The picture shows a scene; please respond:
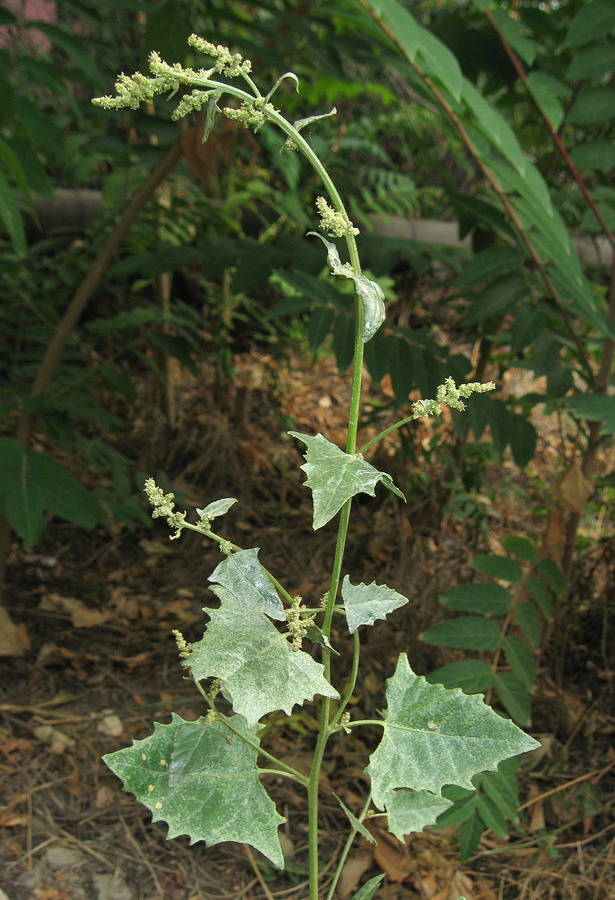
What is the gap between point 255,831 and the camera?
611 millimetres

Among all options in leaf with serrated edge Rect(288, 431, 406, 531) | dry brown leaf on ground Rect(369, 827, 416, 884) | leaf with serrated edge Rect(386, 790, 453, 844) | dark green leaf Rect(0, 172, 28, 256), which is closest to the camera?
leaf with serrated edge Rect(288, 431, 406, 531)

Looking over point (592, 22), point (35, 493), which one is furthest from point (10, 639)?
point (592, 22)

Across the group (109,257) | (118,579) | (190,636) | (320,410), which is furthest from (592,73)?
(320,410)

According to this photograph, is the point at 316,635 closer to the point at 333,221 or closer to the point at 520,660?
the point at 333,221

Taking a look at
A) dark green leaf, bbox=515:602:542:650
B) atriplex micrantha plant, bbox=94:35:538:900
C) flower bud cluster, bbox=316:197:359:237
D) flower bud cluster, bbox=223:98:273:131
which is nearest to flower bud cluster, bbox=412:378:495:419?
atriplex micrantha plant, bbox=94:35:538:900

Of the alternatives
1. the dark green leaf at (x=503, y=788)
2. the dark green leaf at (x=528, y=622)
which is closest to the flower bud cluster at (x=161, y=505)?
the dark green leaf at (x=503, y=788)

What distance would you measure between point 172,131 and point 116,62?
4.04ft

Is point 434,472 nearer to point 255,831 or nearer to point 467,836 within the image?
point 467,836

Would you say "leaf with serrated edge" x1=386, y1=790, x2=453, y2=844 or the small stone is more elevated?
"leaf with serrated edge" x1=386, y1=790, x2=453, y2=844

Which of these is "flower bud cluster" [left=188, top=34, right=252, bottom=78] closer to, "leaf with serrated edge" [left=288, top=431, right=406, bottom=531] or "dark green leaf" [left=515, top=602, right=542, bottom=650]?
"leaf with serrated edge" [left=288, top=431, right=406, bottom=531]

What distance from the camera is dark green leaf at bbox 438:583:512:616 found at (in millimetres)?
1211

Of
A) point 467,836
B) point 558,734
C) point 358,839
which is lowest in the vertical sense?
point 358,839

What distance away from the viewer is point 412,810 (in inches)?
28.2

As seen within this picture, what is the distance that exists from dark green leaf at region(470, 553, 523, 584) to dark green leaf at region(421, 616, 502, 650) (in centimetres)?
9
